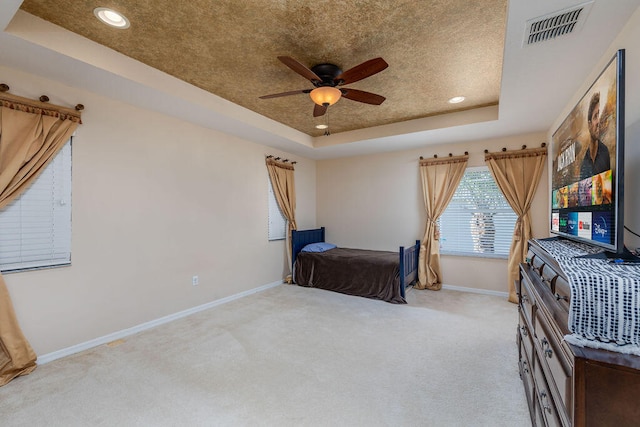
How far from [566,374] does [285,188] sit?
14.5ft

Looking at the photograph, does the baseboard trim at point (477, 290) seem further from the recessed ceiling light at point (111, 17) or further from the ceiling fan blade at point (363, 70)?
the recessed ceiling light at point (111, 17)

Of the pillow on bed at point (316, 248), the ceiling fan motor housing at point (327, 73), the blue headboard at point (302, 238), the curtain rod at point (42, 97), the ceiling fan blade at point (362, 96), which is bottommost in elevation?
the pillow on bed at point (316, 248)

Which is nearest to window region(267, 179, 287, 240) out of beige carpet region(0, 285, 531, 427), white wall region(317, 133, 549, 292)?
white wall region(317, 133, 549, 292)

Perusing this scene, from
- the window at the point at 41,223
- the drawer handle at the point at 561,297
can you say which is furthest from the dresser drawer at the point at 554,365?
the window at the point at 41,223

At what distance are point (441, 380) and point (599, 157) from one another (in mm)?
1765

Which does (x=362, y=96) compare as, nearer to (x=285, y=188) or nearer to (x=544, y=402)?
(x=544, y=402)

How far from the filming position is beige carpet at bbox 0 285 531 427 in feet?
5.84

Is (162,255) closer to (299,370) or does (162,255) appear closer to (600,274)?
(299,370)

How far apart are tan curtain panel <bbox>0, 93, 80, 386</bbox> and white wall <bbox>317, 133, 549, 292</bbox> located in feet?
13.7

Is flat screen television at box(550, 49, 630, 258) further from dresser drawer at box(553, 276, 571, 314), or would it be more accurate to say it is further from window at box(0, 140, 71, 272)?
window at box(0, 140, 71, 272)

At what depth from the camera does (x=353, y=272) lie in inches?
173

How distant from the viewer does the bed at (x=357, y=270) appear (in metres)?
4.05

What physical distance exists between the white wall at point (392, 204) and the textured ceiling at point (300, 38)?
5.79 feet

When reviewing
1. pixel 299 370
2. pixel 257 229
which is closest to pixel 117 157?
pixel 257 229
